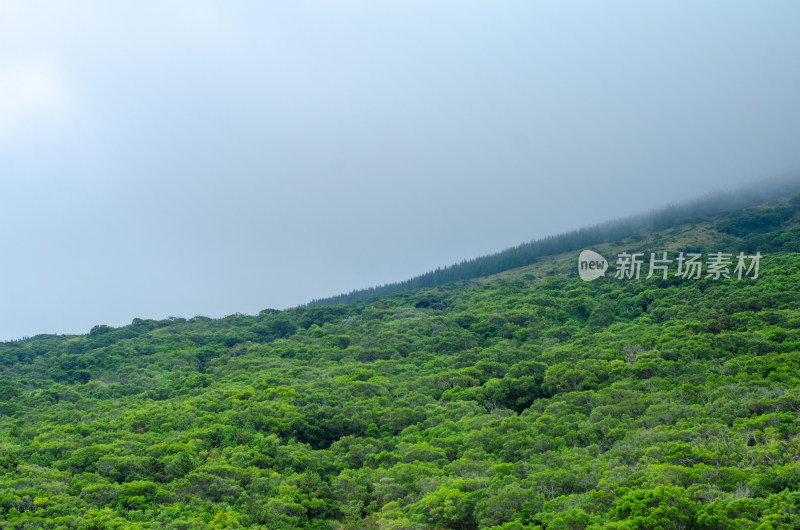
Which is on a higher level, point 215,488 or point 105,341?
point 105,341

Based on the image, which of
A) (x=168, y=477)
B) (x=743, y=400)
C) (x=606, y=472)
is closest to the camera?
(x=606, y=472)

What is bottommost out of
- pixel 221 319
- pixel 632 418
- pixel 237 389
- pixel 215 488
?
pixel 632 418

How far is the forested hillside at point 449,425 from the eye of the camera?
28.1m

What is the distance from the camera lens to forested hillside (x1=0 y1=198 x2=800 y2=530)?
92.2 feet

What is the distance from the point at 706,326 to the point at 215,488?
4355cm

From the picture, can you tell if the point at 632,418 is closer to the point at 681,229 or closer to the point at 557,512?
the point at 557,512

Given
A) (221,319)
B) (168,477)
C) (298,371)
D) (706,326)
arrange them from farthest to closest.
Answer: (221,319), (298,371), (706,326), (168,477)

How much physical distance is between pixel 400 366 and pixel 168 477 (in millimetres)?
29282

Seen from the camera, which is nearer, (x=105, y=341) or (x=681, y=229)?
(x=105, y=341)

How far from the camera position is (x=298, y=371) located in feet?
198

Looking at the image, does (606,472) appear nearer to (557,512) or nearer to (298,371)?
(557,512)

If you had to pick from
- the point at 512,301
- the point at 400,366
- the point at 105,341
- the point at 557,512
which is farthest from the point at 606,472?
the point at 105,341

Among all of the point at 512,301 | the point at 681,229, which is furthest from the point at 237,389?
the point at 681,229

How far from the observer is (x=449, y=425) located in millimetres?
42938
